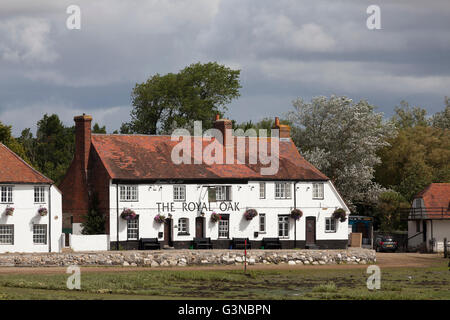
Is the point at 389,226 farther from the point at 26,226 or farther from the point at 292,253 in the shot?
the point at 26,226

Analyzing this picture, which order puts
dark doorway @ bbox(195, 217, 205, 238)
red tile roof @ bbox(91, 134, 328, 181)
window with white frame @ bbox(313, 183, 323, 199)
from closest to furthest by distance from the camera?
red tile roof @ bbox(91, 134, 328, 181) < dark doorway @ bbox(195, 217, 205, 238) < window with white frame @ bbox(313, 183, 323, 199)

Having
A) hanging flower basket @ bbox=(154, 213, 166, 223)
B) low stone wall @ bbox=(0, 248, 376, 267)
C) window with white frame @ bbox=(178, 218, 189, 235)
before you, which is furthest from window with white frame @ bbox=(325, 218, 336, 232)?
hanging flower basket @ bbox=(154, 213, 166, 223)

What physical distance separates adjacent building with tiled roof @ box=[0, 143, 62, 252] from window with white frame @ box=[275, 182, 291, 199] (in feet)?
58.2

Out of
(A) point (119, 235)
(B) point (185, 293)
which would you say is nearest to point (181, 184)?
(A) point (119, 235)

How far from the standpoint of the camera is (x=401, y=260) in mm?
66875

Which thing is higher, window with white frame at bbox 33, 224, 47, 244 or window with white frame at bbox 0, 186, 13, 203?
window with white frame at bbox 0, 186, 13, 203

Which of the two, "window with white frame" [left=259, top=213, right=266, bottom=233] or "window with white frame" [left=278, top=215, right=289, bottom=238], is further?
"window with white frame" [left=278, top=215, right=289, bottom=238]

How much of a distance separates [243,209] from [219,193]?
7.61 feet

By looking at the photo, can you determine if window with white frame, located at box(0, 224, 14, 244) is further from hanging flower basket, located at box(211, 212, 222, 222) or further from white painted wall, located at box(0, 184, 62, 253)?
hanging flower basket, located at box(211, 212, 222, 222)

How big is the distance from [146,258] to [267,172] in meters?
16.2

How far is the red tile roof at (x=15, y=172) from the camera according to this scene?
2530 inches

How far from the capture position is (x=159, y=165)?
70500 millimetres

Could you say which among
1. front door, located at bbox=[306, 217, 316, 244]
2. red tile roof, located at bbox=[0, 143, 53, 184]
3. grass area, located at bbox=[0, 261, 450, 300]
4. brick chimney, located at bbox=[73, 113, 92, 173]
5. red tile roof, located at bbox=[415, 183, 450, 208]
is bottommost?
grass area, located at bbox=[0, 261, 450, 300]

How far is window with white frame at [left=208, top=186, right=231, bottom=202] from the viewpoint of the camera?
70.7 meters
